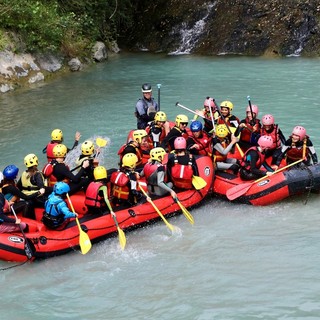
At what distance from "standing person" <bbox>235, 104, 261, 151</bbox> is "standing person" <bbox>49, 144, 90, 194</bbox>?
285 cm

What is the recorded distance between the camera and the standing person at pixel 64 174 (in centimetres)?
700

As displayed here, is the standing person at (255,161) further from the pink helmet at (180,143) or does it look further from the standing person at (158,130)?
the standing person at (158,130)

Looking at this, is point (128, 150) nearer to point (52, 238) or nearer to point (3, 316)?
point (52, 238)

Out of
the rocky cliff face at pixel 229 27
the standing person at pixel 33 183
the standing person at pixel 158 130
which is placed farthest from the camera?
the rocky cliff face at pixel 229 27

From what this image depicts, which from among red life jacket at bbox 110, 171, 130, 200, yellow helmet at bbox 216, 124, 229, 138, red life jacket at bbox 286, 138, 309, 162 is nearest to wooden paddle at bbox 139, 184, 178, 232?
red life jacket at bbox 110, 171, 130, 200

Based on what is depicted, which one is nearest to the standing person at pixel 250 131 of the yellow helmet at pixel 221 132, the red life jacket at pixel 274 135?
the red life jacket at pixel 274 135

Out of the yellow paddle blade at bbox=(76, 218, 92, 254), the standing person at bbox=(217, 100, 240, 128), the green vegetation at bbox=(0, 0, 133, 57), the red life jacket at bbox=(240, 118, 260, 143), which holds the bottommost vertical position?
the yellow paddle blade at bbox=(76, 218, 92, 254)

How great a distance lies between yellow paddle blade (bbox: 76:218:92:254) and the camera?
611 cm

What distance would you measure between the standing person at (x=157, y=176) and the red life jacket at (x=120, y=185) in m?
0.47

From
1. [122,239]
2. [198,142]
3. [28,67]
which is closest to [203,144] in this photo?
[198,142]

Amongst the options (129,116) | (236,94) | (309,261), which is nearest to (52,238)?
(309,261)

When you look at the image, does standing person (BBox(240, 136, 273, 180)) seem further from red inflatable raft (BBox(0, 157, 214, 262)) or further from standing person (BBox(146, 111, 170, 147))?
standing person (BBox(146, 111, 170, 147))

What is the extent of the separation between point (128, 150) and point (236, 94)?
6.72 m

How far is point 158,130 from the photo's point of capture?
8547 millimetres
